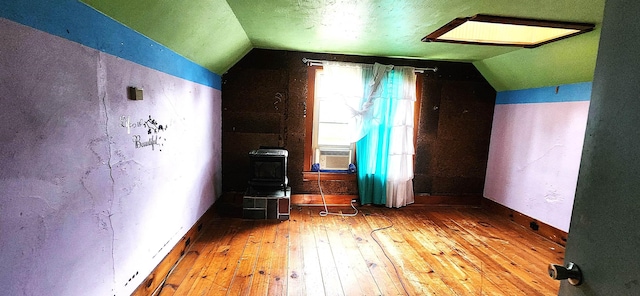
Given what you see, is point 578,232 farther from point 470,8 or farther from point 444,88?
point 444,88

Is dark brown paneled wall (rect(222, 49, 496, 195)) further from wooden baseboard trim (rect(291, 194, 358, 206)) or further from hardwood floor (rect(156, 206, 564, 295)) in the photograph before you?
hardwood floor (rect(156, 206, 564, 295))

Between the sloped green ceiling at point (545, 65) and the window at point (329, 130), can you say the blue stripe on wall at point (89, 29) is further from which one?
the sloped green ceiling at point (545, 65)

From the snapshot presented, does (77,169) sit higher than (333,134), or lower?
lower

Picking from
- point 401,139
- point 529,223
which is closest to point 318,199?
point 401,139

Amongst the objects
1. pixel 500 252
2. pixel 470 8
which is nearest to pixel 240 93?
pixel 470 8

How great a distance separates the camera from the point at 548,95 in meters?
3.19

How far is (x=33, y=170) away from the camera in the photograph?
1006 millimetres

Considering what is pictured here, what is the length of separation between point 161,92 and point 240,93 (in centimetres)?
165

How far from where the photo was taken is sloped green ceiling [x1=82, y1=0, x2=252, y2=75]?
4.67 ft

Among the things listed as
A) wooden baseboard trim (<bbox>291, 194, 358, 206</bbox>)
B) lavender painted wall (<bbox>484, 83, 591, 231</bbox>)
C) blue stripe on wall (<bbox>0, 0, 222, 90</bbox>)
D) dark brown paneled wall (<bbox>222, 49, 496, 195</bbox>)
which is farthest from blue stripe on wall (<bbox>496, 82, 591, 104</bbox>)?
blue stripe on wall (<bbox>0, 0, 222, 90</bbox>)

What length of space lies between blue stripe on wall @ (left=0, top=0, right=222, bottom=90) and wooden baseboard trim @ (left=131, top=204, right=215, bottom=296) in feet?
4.52

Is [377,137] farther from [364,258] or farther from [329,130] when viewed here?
[364,258]

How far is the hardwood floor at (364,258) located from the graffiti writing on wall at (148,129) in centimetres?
102

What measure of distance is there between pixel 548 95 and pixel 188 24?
375cm
